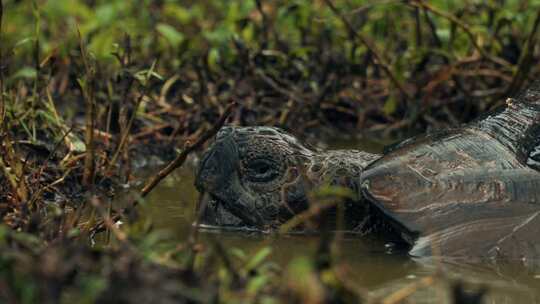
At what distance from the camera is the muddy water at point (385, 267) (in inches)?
127

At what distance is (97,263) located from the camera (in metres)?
2.47

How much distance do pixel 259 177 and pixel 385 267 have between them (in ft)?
2.83

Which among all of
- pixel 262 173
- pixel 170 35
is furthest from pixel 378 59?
pixel 262 173

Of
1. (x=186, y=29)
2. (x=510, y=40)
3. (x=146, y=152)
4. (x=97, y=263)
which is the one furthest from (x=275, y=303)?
(x=186, y=29)

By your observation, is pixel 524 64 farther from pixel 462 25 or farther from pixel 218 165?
pixel 218 165

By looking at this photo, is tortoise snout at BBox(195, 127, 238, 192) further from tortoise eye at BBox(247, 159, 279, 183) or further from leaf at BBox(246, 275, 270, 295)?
leaf at BBox(246, 275, 270, 295)

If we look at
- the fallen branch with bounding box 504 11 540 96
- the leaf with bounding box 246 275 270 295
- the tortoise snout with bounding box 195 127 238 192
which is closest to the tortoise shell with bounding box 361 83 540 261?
the tortoise snout with bounding box 195 127 238 192

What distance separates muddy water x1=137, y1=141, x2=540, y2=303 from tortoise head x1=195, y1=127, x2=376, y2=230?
0.40ft

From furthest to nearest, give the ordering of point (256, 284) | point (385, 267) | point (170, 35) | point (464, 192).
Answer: point (170, 35) < point (464, 192) < point (385, 267) < point (256, 284)

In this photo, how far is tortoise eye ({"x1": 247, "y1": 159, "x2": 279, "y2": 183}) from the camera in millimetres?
4332

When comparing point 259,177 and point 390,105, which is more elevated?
point 390,105

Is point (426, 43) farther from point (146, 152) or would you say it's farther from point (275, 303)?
point (275, 303)

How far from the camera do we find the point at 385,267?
364 cm

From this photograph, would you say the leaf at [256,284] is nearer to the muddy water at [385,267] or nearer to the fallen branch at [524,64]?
the muddy water at [385,267]
